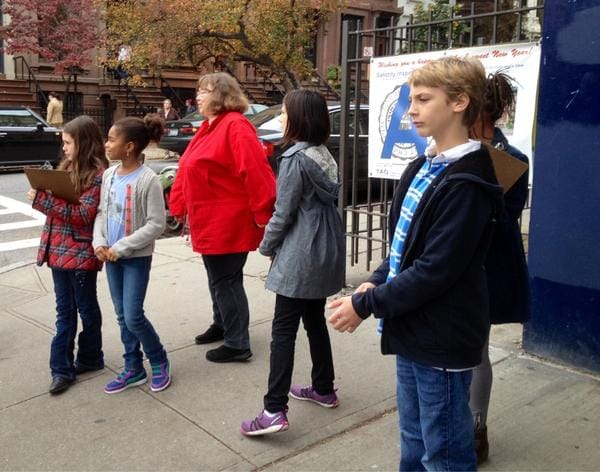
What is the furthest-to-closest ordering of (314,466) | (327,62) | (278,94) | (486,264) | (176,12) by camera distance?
(327,62) → (278,94) → (176,12) → (314,466) → (486,264)

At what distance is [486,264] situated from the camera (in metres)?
2.44

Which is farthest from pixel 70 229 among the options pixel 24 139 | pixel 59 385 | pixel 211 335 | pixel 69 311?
pixel 24 139

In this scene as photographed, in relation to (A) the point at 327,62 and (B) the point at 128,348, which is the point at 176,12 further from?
(B) the point at 128,348

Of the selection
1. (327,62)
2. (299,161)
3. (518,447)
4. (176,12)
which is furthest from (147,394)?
(327,62)

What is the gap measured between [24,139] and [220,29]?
687 centimetres

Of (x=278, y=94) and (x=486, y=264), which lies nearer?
(x=486, y=264)

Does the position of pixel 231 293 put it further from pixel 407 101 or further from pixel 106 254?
pixel 407 101

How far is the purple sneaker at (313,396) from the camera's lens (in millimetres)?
3639

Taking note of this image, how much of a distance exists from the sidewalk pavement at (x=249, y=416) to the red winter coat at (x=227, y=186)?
84 centimetres

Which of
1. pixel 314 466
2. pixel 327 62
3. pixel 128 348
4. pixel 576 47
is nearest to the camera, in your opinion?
pixel 314 466

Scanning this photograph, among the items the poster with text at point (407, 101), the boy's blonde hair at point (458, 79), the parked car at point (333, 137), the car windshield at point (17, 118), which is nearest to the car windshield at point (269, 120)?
the parked car at point (333, 137)

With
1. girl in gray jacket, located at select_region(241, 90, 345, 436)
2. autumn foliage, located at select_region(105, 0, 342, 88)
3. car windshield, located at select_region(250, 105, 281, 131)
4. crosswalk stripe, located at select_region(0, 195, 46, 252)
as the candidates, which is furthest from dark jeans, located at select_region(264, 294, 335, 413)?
autumn foliage, located at select_region(105, 0, 342, 88)

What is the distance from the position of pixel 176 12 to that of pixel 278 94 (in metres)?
10.9

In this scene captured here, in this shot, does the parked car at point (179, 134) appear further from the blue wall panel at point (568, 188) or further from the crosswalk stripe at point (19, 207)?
the blue wall panel at point (568, 188)
